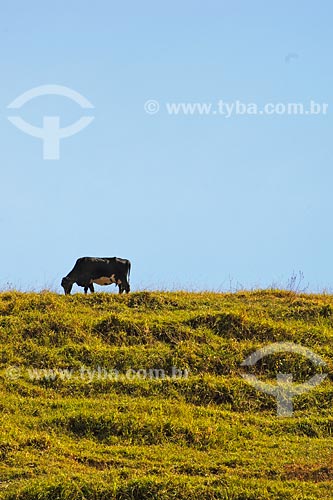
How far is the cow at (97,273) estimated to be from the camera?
27.9m

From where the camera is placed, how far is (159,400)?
18641 mm

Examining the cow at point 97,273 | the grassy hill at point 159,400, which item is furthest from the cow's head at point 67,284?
the grassy hill at point 159,400

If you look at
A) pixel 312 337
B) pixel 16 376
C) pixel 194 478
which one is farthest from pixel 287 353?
pixel 194 478

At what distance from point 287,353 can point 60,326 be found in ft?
16.6

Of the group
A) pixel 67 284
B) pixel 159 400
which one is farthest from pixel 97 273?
pixel 159 400

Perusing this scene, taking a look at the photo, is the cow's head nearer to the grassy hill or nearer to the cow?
the cow

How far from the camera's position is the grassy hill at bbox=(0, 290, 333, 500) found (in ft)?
46.6

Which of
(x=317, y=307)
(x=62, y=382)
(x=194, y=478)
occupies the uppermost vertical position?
(x=317, y=307)

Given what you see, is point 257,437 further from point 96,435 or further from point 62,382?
point 62,382

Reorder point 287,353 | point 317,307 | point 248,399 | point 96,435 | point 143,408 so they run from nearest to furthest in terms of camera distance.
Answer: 1. point 96,435
2. point 143,408
3. point 248,399
4. point 287,353
5. point 317,307

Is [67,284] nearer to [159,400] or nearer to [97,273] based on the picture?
[97,273]

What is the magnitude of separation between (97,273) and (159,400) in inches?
390

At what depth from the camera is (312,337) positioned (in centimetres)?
2217

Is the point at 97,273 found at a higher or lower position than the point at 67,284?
higher
